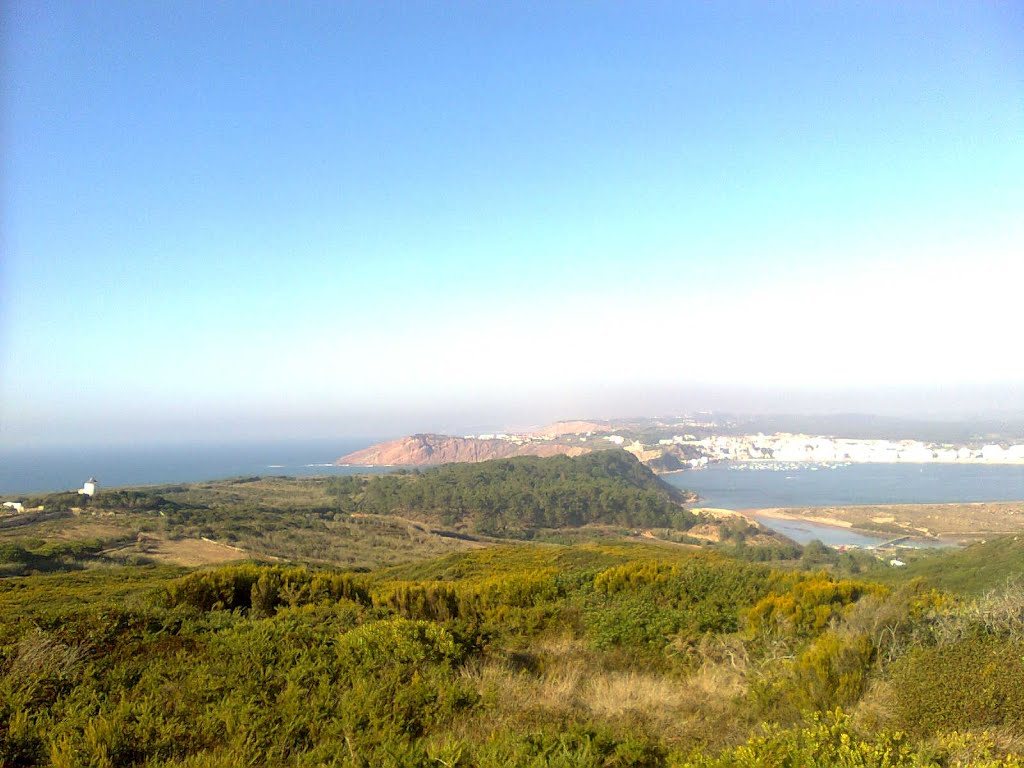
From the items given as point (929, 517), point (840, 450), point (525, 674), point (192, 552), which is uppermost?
point (525, 674)

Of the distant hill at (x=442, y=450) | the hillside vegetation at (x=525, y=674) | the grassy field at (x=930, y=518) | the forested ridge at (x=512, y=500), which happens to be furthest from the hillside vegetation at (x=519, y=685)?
the distant hill at (x=442, y=450)

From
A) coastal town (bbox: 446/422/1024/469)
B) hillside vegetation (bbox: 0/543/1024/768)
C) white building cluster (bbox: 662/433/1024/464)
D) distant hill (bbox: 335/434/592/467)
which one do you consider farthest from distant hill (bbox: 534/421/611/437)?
hillside vegetation (bbox: 0/543/1024/768)

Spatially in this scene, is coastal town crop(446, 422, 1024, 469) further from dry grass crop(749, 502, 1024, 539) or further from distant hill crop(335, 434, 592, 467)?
dry grass crop(749, 502, 1024, 539)

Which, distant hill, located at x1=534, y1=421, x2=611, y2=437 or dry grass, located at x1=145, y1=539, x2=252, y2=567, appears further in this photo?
distant hill, located at x1=534, y1=421, x2=611, y2=437

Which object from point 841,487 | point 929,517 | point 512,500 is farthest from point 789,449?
point 512,500

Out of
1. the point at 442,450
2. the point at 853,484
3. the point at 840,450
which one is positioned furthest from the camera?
the point at 442,450

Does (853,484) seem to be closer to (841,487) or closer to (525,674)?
(841,487)

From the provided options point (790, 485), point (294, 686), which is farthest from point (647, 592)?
point (790, 485)

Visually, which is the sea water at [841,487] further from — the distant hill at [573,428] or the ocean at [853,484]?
the distant hill at [573,428]
